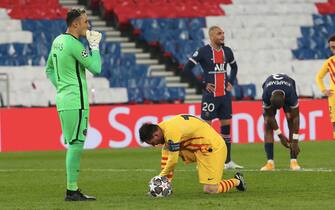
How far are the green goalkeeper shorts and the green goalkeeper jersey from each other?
6 cm

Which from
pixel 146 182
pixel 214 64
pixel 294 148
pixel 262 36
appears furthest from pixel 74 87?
pixel 262 36

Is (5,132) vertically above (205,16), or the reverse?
(205,16)

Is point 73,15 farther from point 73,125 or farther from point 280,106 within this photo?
point 280,106

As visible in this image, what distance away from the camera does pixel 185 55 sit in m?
28.8

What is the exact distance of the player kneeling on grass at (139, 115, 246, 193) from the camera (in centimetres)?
1167

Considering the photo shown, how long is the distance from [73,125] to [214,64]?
5442 mm

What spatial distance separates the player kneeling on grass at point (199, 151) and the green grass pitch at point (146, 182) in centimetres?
19

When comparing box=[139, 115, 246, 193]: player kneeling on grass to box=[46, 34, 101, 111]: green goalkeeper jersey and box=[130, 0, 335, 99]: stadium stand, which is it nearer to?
box=[46, 34, 101, 111]: green goalkeeper jersey

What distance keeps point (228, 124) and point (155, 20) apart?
1329 cm

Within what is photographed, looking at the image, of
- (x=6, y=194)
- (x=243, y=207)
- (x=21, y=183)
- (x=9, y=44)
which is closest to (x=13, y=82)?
(x=9, y=44)

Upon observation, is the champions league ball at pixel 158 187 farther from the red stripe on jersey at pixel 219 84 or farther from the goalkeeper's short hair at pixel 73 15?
the red stripe on jersey at pixel 219 84

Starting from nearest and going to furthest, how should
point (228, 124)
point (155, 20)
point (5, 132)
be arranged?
1. point (228, 124)
2. point (5, 132)
3. point (155, 20)

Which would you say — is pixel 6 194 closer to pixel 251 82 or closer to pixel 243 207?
pixel 243 207

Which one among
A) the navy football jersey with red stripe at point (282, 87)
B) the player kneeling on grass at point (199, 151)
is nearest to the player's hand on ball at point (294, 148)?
the navy football jersey with red stripe at point (282, 87)
